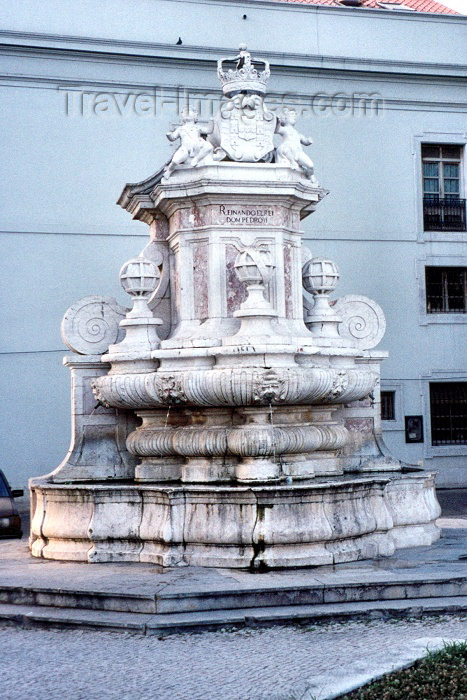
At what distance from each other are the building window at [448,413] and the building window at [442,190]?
11.5 ft

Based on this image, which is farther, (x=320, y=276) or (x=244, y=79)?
(x=320, y=276)

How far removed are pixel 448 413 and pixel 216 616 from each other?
17.5 metres

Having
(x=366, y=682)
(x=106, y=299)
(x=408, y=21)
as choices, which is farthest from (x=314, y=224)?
(x=366, y=682)

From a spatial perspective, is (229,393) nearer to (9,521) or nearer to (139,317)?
(139,317)

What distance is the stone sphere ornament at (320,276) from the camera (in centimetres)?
1156

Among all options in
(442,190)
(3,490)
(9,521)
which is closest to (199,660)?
(9,521)

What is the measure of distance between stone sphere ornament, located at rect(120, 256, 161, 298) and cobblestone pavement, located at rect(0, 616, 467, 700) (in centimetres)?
387

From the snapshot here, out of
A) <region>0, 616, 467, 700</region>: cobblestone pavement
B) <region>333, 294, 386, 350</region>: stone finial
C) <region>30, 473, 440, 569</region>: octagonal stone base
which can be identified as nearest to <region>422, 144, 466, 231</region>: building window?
<region>333, 294, 386, 350</region>: stone finial

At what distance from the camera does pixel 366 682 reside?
638 cm

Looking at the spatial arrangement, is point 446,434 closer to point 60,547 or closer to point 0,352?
point 0,352

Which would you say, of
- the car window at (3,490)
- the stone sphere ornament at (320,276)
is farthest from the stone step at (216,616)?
the car window at (3,490)

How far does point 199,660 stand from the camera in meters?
7.18

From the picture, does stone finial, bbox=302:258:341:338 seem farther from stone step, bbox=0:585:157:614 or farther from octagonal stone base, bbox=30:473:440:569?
stone step, bbox=0:585:157:614

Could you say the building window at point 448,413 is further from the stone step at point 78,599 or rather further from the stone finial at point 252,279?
the stone step at point 78,599
